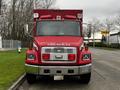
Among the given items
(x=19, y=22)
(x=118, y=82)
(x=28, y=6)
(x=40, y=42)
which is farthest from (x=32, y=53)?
(x=28, y=6)

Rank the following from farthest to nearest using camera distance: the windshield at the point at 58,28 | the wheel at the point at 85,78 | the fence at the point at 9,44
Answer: the fence at the point at 9,44
the windshield at the point at 58,28
the wheel at the point at 85,78

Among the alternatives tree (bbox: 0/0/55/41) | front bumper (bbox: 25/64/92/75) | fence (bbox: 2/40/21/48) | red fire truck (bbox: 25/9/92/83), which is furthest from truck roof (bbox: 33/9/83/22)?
tree (bbox: 0/0/55/41)

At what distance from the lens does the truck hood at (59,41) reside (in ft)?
40.9

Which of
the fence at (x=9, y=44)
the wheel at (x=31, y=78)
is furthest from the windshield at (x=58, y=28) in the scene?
the fence at (x=9, y=44)

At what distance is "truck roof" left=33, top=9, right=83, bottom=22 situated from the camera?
15.2 meters

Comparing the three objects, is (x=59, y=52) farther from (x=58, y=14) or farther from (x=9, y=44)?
(x=9, y=44)

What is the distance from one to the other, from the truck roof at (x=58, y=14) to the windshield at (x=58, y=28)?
0.97 metres

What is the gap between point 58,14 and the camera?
15.3m

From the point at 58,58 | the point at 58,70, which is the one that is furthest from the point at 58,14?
the point at 58,70

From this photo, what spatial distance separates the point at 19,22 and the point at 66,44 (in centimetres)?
6173

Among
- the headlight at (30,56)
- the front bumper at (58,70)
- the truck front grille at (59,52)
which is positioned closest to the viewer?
the front bumper at (58,70)

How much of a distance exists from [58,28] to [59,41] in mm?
1321

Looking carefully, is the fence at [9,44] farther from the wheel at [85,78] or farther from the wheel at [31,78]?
the wheel at [85,78]

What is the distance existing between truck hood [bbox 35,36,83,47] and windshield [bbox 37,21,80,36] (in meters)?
0.38
